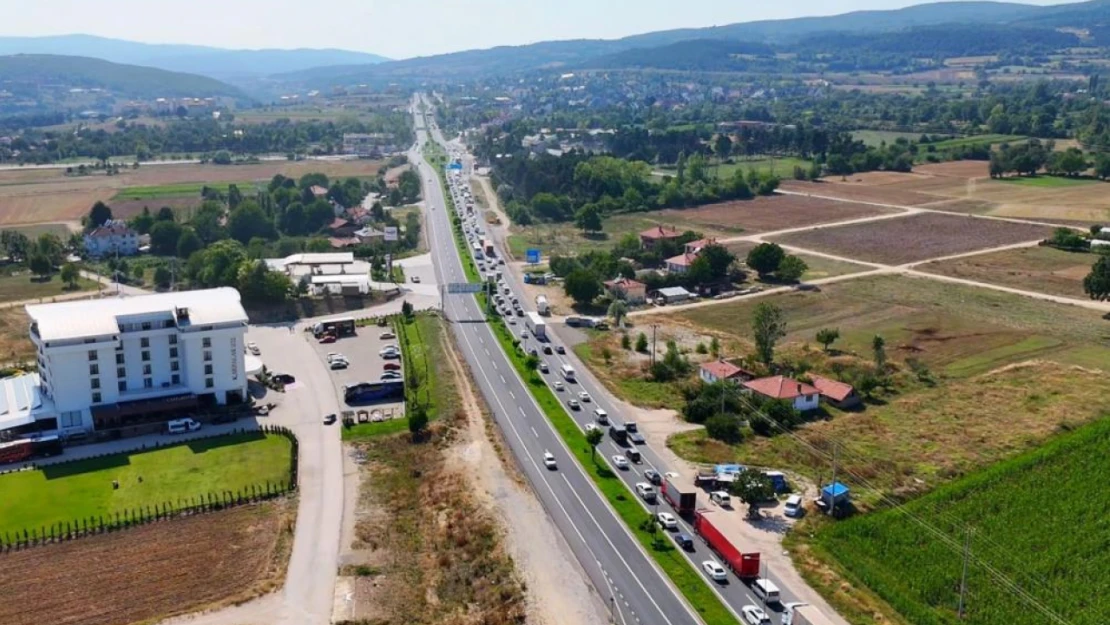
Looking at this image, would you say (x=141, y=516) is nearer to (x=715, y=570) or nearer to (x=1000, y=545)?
(x=715, y=570)

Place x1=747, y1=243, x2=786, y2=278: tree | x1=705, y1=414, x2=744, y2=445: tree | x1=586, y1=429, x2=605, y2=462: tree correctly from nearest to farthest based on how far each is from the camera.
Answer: x1=586, y1=429, x2=605, y2=462: tree
x1=705, y1=414, x2=744, y2=445: tree
x1=747, y1=243, x2=786, y2=278: tree

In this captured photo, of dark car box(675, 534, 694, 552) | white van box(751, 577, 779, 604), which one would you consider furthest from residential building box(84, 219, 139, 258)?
white van box(751, 577, 779, 604)

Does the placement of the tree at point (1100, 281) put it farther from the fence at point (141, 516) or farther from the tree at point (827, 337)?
the fence at point (141, 516)

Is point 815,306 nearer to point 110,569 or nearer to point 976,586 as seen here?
point 976,586

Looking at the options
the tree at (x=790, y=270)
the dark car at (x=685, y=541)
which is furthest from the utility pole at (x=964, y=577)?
the tree at (x=790, y=270)

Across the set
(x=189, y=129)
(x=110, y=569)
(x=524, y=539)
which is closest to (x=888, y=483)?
(x=524, y=539)

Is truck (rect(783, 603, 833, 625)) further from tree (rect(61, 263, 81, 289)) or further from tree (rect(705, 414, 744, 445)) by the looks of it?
tree (rect(61, 263, 81, 289))
